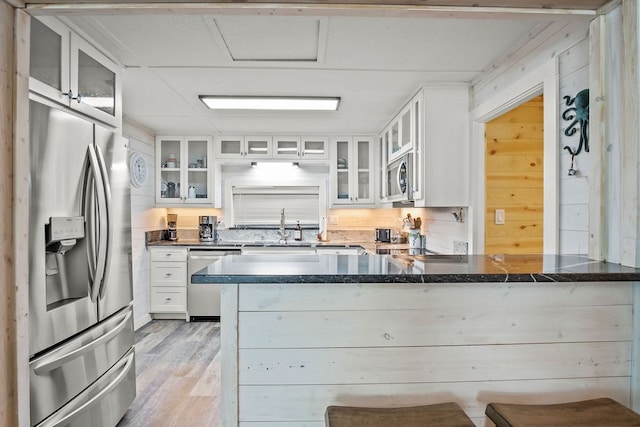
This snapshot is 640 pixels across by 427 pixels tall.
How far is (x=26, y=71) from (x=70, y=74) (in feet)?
1.47

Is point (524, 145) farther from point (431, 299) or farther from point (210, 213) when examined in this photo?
point (210, 213)

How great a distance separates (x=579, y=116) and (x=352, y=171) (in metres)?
2.98

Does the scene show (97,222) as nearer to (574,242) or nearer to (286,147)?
(574,242)

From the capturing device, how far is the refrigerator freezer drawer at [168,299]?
4.21 meters

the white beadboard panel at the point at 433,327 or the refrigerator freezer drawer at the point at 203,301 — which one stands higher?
the white beadboard panel at the point at 433,327

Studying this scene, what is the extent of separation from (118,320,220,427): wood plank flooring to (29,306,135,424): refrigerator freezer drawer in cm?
49

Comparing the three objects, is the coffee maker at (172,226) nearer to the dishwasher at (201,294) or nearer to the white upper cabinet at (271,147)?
the dishwasher at (201,294)

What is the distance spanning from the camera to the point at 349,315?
129cm

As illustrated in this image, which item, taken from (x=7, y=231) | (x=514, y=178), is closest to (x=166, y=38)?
(x=7, y=231)

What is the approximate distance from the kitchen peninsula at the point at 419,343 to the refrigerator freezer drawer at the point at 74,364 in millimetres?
854

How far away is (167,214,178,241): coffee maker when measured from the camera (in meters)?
4.63

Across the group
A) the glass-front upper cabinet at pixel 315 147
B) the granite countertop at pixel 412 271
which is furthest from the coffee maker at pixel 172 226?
the granite countertop at pixel 412 271

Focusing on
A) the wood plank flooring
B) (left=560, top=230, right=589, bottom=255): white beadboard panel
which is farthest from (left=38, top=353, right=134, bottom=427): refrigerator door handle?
(left=560, top=230, right=589, bottom=255): white beadboard panel

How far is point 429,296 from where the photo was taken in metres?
1.30
